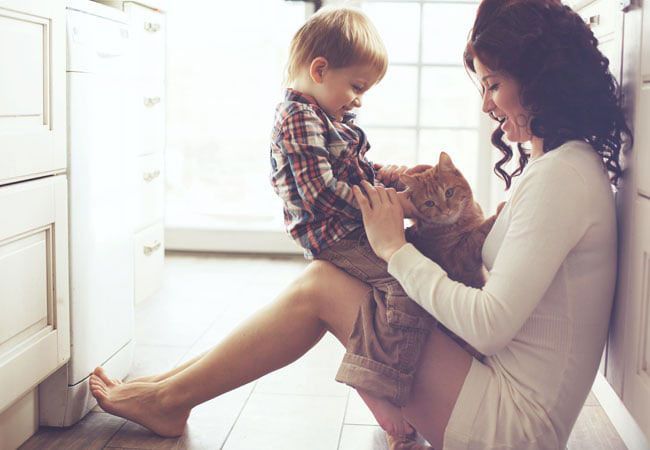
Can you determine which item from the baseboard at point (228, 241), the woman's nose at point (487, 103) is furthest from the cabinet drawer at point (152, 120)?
the woman's nose at point (487, 103)

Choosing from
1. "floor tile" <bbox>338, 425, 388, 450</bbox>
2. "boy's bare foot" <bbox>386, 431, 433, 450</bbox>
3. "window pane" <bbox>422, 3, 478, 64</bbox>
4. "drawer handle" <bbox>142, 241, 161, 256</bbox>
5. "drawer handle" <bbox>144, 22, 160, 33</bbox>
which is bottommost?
"floor tile" <bbox>338, 425, 388, 450</bbox>

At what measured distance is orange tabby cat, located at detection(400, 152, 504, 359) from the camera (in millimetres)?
1635

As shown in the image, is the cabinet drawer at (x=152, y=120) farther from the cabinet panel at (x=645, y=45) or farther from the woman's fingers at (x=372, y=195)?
the cabinet panel at (x=645, y=45)

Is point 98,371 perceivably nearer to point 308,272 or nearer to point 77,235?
point 77,235

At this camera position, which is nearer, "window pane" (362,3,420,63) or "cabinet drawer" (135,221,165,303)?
"cabinet drawer" (135,221,165,303)

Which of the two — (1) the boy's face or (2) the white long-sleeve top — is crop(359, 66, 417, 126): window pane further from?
(2) the white long-sleeve top

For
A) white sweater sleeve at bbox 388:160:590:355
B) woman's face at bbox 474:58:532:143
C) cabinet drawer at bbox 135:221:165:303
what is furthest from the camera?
cabinet drawer at bbox 135:221:165:303

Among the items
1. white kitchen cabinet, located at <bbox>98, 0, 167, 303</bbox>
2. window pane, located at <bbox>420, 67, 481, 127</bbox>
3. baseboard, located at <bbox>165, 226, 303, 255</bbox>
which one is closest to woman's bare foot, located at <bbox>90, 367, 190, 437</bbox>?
white kitchen cabinet, located at <bbox>98, 0, 167, 303</bbox>

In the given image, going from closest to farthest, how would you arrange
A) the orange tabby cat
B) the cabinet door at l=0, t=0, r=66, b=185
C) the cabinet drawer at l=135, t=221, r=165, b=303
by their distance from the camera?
1. the cabinet door at l=0, t=0, r=66, b=185
2. the orange tabby cat
3. the cabinet drawer at l=135, t=221, r=165, b=303

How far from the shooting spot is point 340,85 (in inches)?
68.2

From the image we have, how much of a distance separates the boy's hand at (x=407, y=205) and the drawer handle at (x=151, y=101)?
1.46 m

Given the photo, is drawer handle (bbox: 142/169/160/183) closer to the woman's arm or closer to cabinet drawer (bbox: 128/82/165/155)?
cabinet drawer (bbox: 128/82/165/155)

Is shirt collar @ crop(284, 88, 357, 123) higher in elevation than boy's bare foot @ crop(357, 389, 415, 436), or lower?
higher

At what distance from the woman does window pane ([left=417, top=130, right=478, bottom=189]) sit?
2.29 meters
